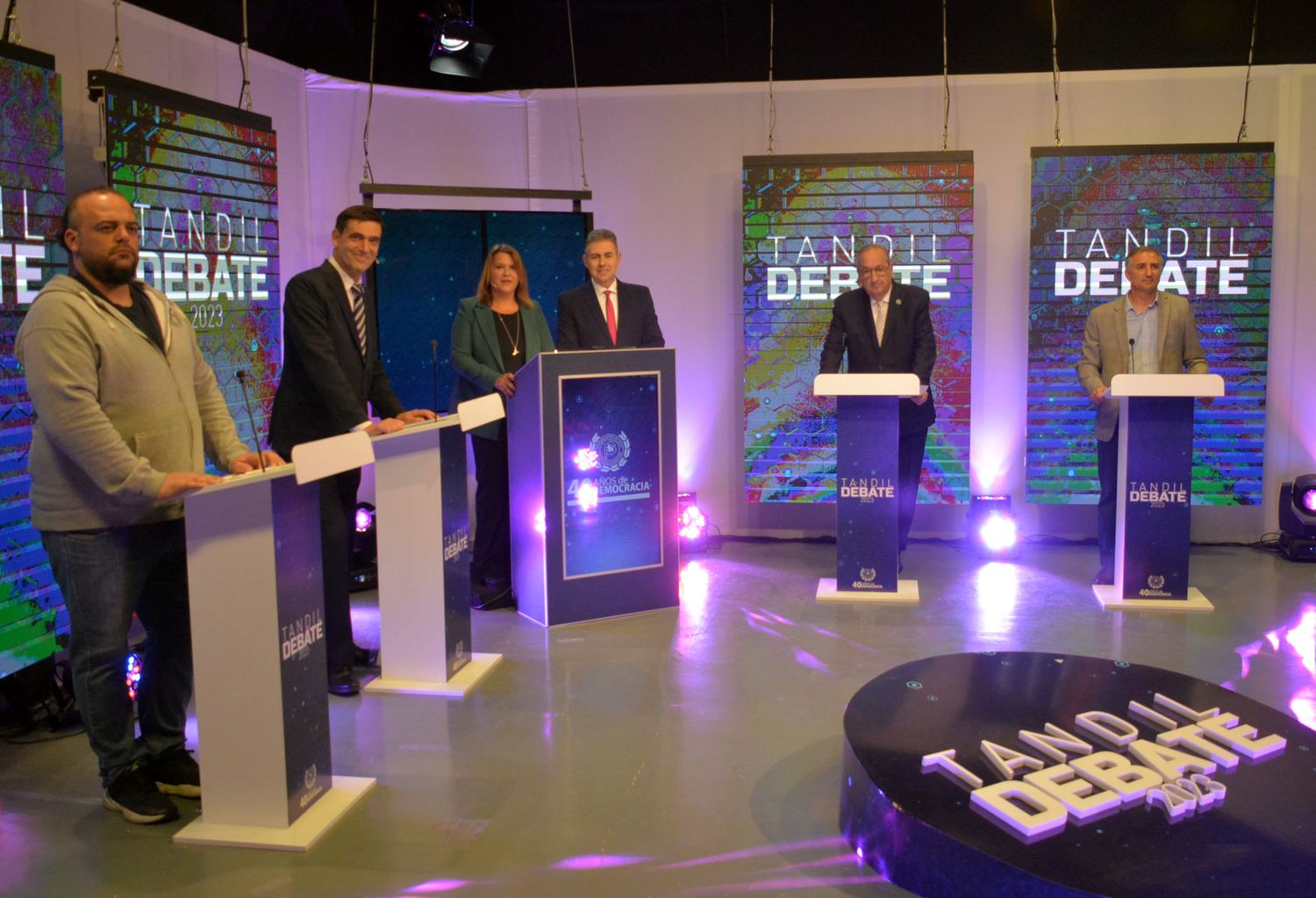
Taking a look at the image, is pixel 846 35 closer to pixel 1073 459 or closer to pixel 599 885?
pixel 1073 459

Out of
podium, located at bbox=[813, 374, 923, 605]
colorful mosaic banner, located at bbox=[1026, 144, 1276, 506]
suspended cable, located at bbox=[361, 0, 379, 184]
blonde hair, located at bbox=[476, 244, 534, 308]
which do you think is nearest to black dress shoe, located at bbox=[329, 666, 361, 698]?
blonde hair, located at bbox=[476, 244, 534, 308]

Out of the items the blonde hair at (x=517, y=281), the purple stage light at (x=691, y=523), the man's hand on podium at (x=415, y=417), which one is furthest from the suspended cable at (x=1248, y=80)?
the man's hand on podium at (x=415, y=417)

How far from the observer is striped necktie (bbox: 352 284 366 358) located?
171 inches

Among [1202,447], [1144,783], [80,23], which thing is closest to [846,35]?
[1202,447]

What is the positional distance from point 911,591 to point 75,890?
12.9ft

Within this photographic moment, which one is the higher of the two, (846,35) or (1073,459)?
(846,35)

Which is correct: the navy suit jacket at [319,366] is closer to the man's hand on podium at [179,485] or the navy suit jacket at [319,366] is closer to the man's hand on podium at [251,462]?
the man's hand on podium at [251,462]

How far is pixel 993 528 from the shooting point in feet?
21.6

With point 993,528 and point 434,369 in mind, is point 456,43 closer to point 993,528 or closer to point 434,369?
point 434,369

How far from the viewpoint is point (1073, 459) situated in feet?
21.8

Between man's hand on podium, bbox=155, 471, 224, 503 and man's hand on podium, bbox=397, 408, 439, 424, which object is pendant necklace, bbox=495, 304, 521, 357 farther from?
man's hand on podium, bbox=155, 471, 224, 503

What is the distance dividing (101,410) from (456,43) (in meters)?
4.04

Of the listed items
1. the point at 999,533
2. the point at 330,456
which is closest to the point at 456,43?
the point at 330,456

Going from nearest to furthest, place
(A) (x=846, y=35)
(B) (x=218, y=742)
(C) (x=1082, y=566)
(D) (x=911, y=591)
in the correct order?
(B) (x=218, y=742) → (D) (x=911, y=591) → (C) (x=1082, y=566) → (A) (x=846, y=35)
